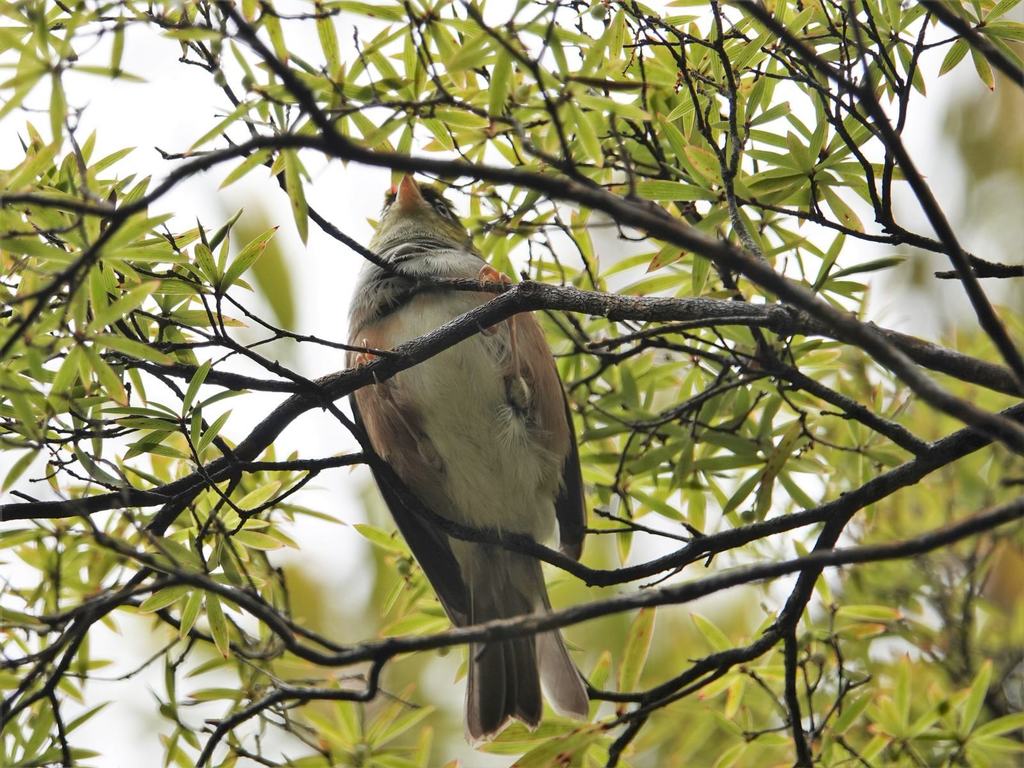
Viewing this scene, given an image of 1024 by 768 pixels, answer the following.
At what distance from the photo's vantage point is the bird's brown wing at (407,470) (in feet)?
14.4

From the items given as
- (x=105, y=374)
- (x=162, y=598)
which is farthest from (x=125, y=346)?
(x=162, y=598)

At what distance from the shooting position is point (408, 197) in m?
5.29

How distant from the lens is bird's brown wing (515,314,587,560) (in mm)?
4316

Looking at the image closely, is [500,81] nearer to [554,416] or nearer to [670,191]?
[670,191]

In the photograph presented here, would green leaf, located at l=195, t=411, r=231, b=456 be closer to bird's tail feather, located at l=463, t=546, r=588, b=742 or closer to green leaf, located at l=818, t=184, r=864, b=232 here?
bird's tail feather, located at l=463, t=546, r=588, b=742

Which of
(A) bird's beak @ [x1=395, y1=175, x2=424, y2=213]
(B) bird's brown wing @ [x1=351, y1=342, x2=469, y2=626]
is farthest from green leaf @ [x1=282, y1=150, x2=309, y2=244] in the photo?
(A) bird's beak @ [x1=395, y1=175, x2=424, y2=213]

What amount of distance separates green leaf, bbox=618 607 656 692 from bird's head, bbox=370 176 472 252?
2.00 meters

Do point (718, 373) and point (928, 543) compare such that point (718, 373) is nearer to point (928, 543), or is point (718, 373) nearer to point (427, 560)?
point (427, 560)

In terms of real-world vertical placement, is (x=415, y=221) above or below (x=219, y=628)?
above

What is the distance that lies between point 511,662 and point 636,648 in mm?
810

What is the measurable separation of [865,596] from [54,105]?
13.6 feet

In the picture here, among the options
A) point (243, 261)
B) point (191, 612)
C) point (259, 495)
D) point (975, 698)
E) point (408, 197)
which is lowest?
point (975, 698)

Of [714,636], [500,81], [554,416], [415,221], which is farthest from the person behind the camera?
[415,221]

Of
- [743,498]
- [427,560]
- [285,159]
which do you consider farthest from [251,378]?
[743,498]
